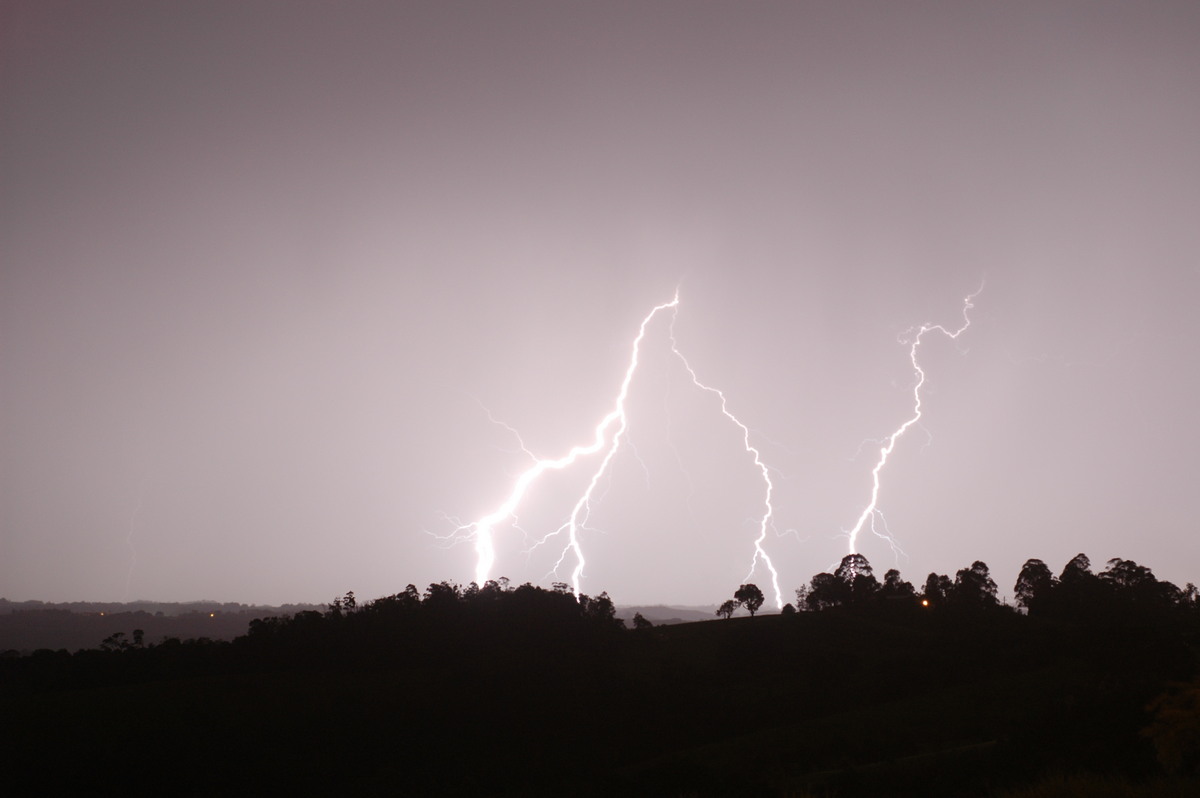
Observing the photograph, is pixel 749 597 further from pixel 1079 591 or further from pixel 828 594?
pixel 1079 591

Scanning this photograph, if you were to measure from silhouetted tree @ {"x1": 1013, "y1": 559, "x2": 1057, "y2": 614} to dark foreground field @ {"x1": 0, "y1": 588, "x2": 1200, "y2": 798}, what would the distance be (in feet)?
44.1

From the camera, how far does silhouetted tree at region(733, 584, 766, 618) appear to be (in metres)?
81.8

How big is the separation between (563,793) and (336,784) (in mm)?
13870

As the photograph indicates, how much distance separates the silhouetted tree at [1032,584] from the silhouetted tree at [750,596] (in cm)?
2710

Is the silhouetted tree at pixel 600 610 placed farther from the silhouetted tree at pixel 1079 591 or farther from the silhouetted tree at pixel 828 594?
the silhouetted tree at pixel 1079 591

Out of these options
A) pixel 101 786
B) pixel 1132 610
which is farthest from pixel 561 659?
pixel 1132 610

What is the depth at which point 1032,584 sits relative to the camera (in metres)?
72.7

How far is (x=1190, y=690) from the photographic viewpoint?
13.6 meters

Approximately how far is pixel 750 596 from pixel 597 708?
45.8 metres

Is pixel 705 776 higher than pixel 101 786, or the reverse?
pixel 705 776

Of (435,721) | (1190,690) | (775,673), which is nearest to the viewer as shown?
(1190,690)

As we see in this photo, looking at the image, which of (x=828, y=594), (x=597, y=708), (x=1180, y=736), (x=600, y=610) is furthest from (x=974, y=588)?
(x=1180, y=736)

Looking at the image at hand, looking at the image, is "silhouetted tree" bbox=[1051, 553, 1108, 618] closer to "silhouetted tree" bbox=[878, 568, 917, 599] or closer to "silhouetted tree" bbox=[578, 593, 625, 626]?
"silhouetted tree" bbox=[878, 568, 917, 599]

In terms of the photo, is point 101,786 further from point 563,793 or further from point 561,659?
point 561,659
